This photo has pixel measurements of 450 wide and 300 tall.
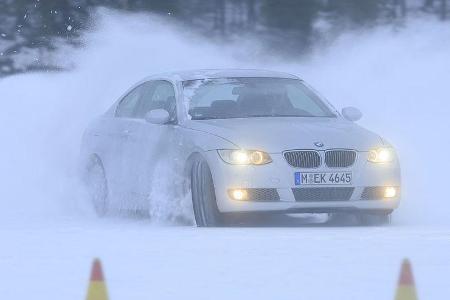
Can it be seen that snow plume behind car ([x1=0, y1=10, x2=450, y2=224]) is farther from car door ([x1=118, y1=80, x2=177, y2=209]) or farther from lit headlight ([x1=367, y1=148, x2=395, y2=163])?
lit headlight ([x1=367, y1=148, x2=395, y2=163])

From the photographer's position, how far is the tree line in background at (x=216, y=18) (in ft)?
81.1

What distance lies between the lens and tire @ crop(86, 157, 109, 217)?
533 inches

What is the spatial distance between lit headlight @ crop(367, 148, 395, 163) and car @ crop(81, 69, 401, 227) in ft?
0.04

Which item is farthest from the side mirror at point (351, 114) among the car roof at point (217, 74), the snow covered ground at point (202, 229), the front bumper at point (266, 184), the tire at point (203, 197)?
the tire at point (203, 197)

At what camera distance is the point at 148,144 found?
12.8 meters

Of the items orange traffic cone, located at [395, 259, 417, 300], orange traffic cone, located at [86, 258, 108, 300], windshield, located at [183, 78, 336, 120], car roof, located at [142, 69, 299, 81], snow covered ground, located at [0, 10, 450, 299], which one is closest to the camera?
orange traffic cone, located at [395, 259, 417, 300]

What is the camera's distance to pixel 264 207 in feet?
38.0

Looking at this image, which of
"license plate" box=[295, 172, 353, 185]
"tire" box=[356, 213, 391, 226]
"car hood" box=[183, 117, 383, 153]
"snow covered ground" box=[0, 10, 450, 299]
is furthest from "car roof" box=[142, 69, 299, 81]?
"license plate" box=[295, 172, 353, 185]

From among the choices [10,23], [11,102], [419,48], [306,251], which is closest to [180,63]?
[11,102]

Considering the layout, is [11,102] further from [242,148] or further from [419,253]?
[419,253]

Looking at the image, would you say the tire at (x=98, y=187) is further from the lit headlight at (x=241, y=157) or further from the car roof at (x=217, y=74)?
the lit headlight at (x=241, y=157)

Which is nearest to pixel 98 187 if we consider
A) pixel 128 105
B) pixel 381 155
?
pixel 128 105

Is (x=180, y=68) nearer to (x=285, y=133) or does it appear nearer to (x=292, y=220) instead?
(x=292, y=220)

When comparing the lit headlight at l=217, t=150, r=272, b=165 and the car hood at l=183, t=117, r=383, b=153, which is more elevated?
the car hood at l=183, t=117, r=383, b=153
